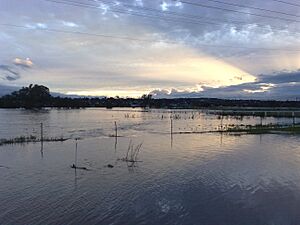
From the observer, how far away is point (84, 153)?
27641mm

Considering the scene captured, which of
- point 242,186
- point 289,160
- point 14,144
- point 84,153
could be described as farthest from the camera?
point 14,144

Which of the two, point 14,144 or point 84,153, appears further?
point 14,144

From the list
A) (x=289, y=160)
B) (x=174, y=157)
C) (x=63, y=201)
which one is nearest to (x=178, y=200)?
(x=63, y=201)

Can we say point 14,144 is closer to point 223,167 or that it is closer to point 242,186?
point 223,167

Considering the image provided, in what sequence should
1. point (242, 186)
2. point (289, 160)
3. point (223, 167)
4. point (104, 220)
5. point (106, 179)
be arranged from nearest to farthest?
point (104, 220)
point (242, 186)
point (106, 179)
point (223, 167)
point (289, 160)

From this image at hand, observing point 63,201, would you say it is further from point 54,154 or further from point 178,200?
point 54,154

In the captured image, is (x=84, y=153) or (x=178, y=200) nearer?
(x=178, y=200)

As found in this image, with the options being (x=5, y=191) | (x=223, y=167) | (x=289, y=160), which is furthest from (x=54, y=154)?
(x=289, y=160)

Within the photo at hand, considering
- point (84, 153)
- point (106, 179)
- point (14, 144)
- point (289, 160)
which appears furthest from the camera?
point (14, 144)

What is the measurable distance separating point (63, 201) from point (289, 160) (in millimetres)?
16727

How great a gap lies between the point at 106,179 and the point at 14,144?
54.8ft

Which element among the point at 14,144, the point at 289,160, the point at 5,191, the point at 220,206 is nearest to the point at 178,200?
the point at 220,206

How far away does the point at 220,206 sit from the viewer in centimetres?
1438

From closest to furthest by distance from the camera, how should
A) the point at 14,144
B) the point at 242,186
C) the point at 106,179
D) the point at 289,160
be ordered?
the point at 242,186
the point at 106,179
the point at 289,160
the point at 14,144
